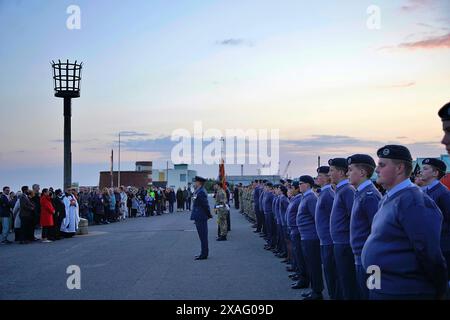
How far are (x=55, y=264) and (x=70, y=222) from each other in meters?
7.80

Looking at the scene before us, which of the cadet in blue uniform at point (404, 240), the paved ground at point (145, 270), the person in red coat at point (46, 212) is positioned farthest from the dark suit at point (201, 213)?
the cadet in blue uniform at point (404, 240)

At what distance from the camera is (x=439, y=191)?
7203mm

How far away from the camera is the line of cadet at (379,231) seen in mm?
4203

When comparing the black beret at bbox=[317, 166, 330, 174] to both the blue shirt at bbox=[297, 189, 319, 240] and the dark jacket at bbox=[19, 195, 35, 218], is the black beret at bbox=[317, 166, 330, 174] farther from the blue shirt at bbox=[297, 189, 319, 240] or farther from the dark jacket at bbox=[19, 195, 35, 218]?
the dark jacket at bbox=[19, 195, 35, 218]

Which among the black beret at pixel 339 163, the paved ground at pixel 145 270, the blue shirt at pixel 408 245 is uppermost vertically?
the black beret at pixel 339 163

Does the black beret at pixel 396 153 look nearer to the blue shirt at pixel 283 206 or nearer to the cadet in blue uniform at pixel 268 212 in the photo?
the blue shirt at pixel 283 206

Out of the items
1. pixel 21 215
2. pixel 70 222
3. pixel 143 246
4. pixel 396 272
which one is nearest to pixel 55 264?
pixel 143 246

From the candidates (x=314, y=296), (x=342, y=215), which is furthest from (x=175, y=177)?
(x=342, y=215)

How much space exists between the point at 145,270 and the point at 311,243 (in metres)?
4.49

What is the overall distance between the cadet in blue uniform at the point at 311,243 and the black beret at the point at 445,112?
5155mm

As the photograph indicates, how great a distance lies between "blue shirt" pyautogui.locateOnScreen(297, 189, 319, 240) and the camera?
8.69 metres

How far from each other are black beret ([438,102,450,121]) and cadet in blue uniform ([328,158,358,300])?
311 centimetres
